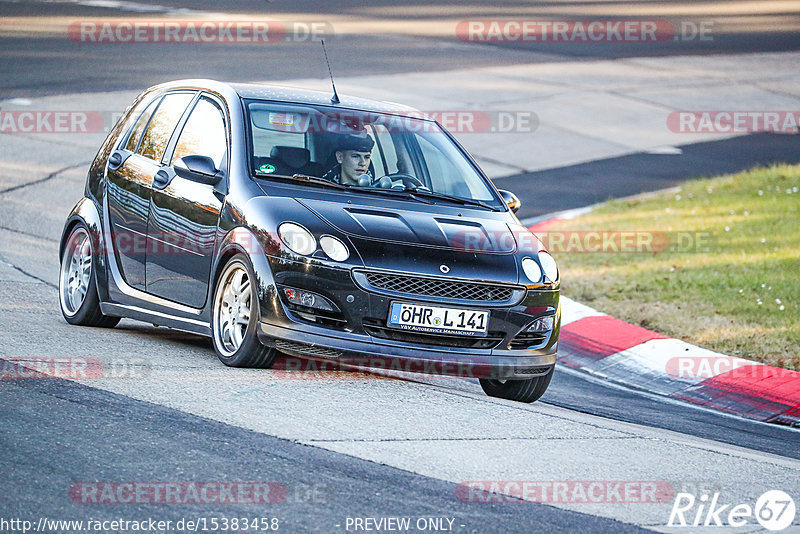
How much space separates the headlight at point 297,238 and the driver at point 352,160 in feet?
2.49

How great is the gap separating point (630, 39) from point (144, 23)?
38.6ft

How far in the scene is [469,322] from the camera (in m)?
6.92

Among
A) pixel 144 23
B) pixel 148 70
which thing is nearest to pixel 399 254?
pixel 148 70

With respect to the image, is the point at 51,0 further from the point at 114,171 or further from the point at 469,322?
the point at 469,322

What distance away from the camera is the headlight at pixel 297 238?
6840mm

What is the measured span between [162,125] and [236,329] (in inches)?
74.1

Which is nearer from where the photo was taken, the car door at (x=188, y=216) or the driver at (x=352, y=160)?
the car door at (x=188, y=216)

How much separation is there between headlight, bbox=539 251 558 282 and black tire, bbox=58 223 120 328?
300cm

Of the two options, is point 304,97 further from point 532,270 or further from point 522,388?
point 522,388

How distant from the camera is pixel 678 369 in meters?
9.42
